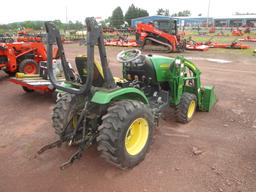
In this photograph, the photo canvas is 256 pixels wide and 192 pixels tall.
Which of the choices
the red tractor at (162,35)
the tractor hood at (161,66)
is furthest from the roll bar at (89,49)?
the red tractor at (162,35)

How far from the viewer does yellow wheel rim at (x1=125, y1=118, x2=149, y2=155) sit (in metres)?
3.37

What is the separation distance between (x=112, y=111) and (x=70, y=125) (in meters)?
0.86

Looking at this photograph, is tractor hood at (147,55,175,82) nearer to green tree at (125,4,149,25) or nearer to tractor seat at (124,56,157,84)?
tractor seat at (124,56,157,84)

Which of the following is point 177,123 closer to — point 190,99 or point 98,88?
point 190,99

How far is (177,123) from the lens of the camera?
475 cm

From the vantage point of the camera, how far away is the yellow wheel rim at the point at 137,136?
3.37 metres

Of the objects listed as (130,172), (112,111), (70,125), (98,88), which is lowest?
(130,172)

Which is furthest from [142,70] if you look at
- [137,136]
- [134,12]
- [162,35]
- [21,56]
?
[134,12]

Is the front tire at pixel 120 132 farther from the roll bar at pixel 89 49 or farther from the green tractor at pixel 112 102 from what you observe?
the roll bar at pixel 89 49

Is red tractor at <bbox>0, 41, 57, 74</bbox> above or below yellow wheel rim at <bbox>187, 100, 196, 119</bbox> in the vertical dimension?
above

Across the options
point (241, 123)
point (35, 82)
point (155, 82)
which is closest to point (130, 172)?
point (155, 82)

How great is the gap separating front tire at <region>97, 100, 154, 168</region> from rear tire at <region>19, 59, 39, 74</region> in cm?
655

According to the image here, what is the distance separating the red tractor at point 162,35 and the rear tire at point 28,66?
8732 mm

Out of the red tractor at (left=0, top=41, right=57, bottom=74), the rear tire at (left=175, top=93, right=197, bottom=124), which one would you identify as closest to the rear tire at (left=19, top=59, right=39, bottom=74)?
the red tractor at (left=0, top=41, right=57, bottom=74)
